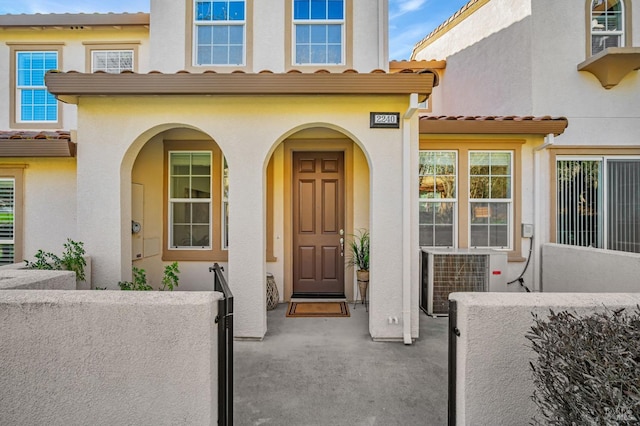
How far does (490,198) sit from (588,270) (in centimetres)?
180

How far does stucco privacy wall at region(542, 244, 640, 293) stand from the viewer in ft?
13.0

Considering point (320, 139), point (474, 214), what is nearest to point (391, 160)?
point (320, 139)

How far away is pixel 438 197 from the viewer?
19.0ft

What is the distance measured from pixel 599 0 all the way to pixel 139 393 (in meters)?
9.67

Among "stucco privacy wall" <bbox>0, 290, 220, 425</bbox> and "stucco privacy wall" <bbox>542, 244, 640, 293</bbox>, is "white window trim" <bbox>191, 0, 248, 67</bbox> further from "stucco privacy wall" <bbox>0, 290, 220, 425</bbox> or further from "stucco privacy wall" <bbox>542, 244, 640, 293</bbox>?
"stucco privacy wall" <bbox>542, 244, 640, 293</bbox>

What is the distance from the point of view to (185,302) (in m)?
2.10

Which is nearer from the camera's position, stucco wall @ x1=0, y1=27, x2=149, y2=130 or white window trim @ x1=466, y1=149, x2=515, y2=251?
white window trim @ x1=466, y1=149, x2=515, y2=251

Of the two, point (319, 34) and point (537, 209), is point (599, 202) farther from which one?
point (319, 34)

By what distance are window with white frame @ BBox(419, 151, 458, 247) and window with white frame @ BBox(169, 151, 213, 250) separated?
3.94 meters

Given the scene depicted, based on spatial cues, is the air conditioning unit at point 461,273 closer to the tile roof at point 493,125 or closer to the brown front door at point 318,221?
the brown front door at point 318,221

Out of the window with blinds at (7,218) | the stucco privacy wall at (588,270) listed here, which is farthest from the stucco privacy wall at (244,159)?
the stucco privacy wall at (588,270)

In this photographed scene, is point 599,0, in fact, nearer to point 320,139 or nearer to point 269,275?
point 320,139

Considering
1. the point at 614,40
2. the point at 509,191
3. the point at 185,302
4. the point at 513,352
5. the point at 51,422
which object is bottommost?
the point at 51,422

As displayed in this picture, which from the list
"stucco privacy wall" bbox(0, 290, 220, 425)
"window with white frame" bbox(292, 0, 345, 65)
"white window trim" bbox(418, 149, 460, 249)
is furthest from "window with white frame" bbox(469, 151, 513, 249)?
"stucco privacy wall" bbox(0, 290, 220, 425)
